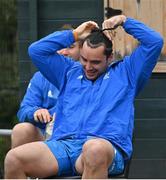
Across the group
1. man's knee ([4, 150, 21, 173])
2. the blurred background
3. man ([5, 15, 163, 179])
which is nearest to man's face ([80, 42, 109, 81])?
man ([5, 15, 163, 179])

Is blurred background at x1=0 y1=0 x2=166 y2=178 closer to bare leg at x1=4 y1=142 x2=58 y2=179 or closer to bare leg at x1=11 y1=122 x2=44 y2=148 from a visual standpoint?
bare leg at x1=11 y1=122 x2=44 y2=148

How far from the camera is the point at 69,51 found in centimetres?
493

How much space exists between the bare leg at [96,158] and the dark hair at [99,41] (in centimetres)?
63

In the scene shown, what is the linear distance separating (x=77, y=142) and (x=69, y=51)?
3.16ft

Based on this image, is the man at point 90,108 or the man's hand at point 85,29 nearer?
the man at point 90,108

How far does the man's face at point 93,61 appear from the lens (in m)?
4.23

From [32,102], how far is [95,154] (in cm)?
109

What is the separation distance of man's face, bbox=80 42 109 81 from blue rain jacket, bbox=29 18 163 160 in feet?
0.12

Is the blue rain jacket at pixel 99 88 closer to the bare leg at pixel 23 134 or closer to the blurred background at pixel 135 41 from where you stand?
the bare leg at pixel 23 134

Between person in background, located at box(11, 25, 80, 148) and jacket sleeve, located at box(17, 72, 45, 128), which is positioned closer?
person in background, located at box(11, 25, 80, 148)

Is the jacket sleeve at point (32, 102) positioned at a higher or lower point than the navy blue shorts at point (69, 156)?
higher

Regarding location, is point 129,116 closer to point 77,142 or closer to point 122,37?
point 77,142

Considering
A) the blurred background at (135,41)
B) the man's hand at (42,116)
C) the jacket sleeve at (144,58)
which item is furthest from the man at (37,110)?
the blurred background at (135,41)

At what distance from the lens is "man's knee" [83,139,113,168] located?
12.5 feet
